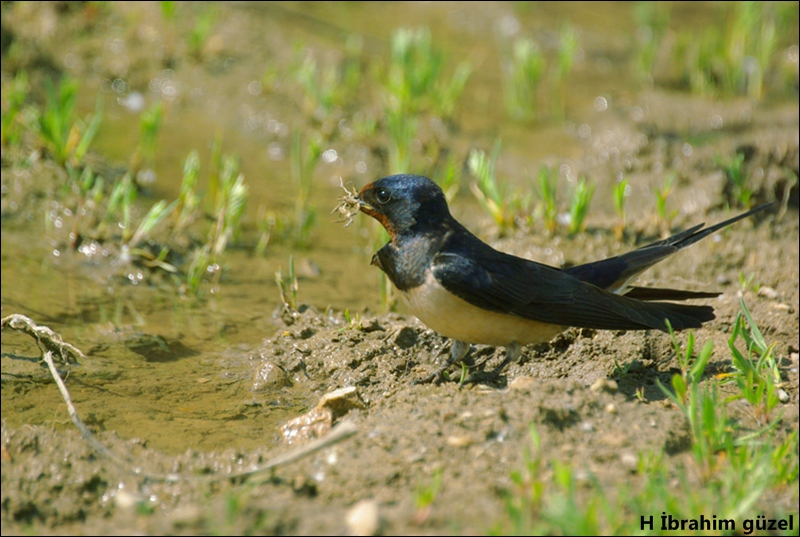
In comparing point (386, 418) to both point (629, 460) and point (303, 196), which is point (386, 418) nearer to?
point (629, 460)

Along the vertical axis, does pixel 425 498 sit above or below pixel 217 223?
below

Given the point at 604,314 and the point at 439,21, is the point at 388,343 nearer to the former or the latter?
the point at 604,314

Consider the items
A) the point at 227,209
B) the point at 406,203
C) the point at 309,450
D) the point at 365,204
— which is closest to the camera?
the point at 309,450

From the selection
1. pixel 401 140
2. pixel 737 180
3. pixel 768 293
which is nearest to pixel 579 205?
pixel 737 180

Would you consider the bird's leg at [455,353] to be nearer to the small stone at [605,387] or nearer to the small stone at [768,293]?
the small stone at [605,387]

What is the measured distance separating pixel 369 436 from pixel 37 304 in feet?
7.92

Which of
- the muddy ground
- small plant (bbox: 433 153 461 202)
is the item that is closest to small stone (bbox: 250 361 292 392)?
the muddy ground

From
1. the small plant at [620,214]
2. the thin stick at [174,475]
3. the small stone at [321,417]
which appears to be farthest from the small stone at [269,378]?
the small plant at [620,214]

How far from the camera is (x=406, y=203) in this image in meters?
3.77

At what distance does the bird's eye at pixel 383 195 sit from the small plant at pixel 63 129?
244 cm

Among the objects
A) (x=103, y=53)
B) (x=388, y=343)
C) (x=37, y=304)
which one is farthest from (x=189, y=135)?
(x=388, y=343)

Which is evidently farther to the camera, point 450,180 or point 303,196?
point 303,196

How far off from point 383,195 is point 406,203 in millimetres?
122

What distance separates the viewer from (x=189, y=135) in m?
7.03
